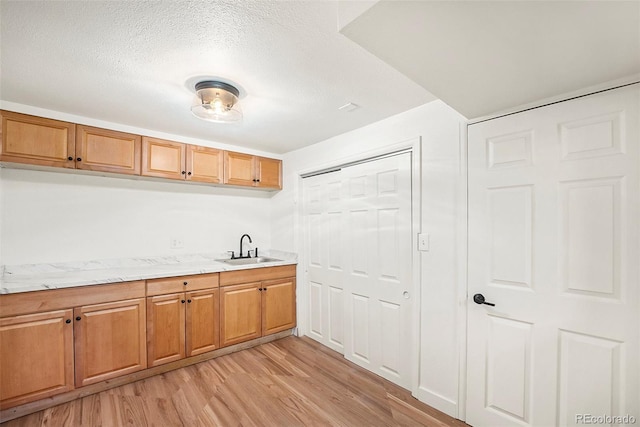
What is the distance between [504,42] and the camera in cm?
104

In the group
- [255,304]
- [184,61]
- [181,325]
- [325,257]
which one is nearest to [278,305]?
[255,304]

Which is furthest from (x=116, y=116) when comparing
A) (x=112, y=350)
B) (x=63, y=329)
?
(x=112, y=350)

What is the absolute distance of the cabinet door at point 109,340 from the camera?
2.12 m

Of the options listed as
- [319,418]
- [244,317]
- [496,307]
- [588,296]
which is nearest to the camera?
[588,296]

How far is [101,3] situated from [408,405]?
305 centimetres

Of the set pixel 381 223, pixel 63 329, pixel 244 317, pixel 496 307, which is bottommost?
pixel 244 317

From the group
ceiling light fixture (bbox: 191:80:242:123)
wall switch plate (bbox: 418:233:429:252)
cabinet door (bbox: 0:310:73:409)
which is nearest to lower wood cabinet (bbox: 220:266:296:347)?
cabinet door (bbox: 0:310:73:409)

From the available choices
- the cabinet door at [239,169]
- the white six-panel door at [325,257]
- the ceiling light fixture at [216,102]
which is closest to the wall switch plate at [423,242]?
the white six-panel door at [325,257]

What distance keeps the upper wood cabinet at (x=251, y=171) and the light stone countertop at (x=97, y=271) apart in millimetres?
1022

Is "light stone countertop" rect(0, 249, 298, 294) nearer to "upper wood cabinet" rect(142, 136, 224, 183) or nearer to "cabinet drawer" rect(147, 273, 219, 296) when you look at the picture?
"cabinet drawer" rect(147, 273, 219, 296)

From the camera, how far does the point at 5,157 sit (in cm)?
206

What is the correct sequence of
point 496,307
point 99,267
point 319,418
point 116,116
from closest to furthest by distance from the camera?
point 496,307 → point 319,418 → point 116,116 → point 99,267

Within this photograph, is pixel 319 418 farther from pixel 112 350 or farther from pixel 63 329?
pixel 63 329

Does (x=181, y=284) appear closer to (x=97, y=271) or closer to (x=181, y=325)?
(x=181, y=325)
